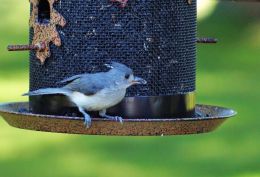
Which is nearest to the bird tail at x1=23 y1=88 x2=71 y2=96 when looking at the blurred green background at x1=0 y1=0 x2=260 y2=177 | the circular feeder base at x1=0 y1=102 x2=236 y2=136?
the circular feeder base at x1=0 y1=102 x2=236 y2=136

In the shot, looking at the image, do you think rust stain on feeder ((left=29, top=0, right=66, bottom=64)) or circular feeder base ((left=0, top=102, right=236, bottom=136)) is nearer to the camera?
circular feeder base ((left=0, top=102, right=236, bottom=136))

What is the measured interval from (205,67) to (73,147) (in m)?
4.11

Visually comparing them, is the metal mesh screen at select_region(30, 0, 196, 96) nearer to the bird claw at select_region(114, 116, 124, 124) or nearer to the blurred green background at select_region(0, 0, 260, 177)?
the bird claw at select_region(114, 116, 124, 124)

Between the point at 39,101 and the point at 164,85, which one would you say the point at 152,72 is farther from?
the point at 39,101

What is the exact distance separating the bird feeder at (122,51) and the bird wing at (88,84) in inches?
7.1

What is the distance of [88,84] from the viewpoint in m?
7.35

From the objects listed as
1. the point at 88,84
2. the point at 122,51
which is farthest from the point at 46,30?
the point at 88,84

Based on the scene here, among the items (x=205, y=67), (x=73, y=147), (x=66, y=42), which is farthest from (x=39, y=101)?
(x=205, y=67)

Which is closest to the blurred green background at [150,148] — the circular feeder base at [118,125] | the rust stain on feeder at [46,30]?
the rust stain on feeder at [46,30]

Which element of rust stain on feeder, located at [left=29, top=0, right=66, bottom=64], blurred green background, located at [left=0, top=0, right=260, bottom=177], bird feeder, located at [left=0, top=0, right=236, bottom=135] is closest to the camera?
bird feeder, located at [left=0, top=0, right=236, bottom=135]

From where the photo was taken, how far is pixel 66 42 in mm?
7727

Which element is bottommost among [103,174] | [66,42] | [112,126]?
[103,174]

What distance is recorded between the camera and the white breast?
7.30 meters

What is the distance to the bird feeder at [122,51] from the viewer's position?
25.0 feet
